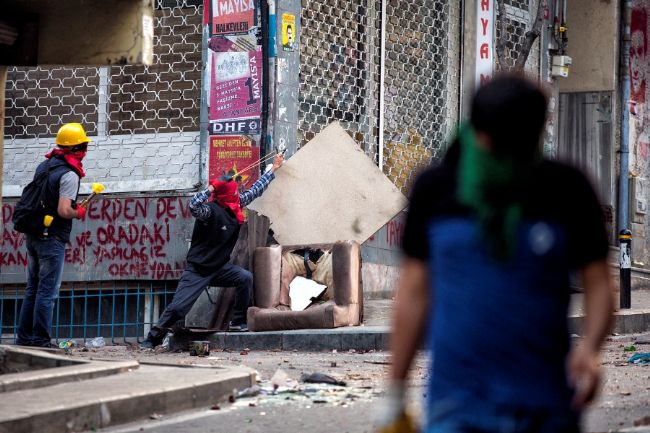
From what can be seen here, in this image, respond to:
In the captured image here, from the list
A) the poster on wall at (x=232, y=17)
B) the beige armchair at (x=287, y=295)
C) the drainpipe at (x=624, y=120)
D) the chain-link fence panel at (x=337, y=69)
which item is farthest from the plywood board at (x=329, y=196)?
the drainpipe at (x=624, y=120)

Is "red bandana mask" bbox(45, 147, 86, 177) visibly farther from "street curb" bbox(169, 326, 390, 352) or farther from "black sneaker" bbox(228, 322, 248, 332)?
"black sneaker" bbox(228, 322, 248, 332)

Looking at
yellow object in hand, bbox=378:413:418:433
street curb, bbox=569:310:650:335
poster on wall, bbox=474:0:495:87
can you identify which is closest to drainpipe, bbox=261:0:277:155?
street curb, bbox=569:310:650:335

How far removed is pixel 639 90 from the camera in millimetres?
22062

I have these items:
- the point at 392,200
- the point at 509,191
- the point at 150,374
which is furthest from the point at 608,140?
the point at 509,191

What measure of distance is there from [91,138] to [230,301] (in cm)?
306

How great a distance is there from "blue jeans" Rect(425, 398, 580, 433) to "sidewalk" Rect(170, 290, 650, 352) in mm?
9357

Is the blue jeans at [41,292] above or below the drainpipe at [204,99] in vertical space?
below

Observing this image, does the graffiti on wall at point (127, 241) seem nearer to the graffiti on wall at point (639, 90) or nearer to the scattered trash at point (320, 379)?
the scattered trash at point (320, 379)

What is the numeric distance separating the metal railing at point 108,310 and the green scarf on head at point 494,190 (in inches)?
485

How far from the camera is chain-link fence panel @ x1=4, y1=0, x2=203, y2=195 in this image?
15797mm

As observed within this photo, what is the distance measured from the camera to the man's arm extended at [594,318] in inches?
132

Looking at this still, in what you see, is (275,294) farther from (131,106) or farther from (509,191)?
(509,191)

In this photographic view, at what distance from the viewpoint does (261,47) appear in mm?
15414

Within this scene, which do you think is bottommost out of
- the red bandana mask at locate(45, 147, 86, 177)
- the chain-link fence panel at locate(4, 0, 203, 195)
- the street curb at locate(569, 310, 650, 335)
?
the street curb at locate(569, 310, 650, 335)
